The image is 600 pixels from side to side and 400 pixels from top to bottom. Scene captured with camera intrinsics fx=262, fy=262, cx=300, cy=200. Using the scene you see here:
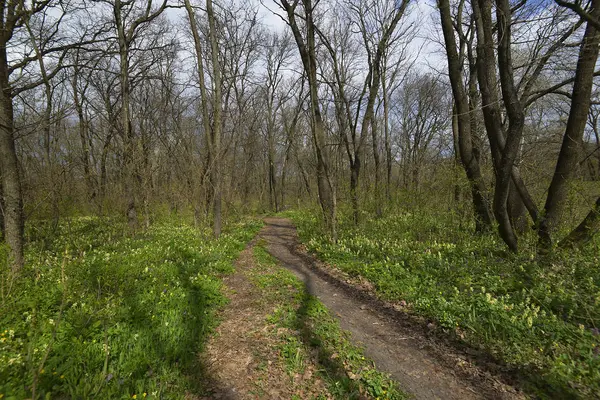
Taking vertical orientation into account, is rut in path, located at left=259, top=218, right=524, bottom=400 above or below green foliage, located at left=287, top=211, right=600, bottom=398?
below

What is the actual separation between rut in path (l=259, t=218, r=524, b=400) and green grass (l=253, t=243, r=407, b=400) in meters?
0.19

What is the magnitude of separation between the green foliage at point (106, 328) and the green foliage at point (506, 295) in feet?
11.5

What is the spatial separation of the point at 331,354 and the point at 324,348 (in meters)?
0.13

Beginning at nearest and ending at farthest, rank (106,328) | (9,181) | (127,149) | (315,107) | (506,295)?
(106,328) → (506,295) → (9,181) → (315,107) → (127,149)

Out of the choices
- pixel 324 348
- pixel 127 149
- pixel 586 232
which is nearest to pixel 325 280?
pixel 324 348

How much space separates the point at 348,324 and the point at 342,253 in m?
3.39

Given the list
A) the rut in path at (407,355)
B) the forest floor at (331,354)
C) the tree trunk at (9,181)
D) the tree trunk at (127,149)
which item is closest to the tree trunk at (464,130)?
the forest floor at (331,354)

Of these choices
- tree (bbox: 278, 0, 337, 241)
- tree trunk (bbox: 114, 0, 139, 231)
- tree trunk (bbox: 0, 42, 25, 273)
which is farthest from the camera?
tree trunk (bbox: 114, 0, 139, 231)

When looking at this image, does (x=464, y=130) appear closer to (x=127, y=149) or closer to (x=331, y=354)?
(x=331, y=354)

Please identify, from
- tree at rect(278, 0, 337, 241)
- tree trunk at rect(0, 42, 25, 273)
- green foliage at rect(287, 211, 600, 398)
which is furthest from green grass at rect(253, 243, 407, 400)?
tree trunk at rect(0, 42, 25, 273)

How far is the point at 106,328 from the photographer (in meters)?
3.04

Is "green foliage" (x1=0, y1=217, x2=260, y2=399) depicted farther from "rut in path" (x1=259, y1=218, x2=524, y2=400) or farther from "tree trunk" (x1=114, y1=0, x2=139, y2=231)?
"tree trunk" (x1=114, y1=0, x2=139, y2=231)

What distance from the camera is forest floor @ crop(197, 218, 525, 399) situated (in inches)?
111

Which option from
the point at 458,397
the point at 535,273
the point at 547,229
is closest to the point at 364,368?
the point at 458,397
